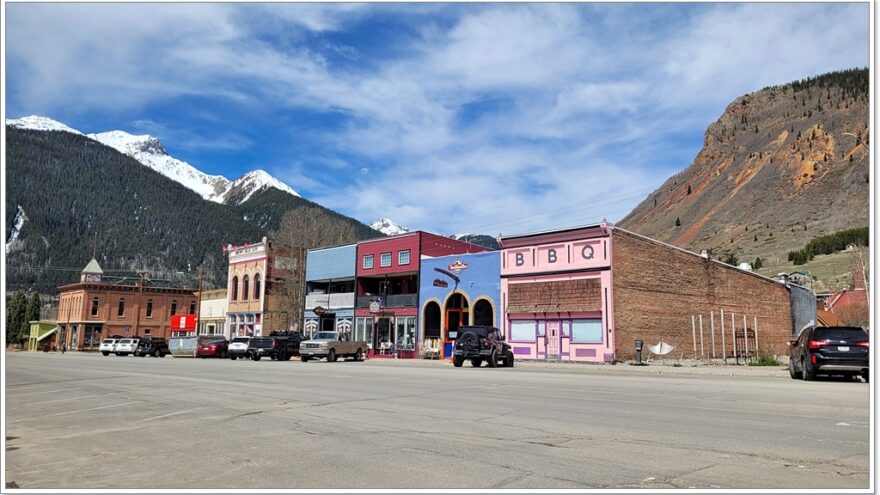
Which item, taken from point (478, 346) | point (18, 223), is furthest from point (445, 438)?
point (18, 223)

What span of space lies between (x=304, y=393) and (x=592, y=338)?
23.0m

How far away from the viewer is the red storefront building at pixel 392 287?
1861 inches

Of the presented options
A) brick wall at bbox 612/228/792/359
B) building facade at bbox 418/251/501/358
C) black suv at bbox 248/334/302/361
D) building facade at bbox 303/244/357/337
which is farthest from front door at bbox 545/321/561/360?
building facade at bbox 303/244/357/337

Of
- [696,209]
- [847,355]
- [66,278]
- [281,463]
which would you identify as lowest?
[281,463]

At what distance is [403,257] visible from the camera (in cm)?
4875

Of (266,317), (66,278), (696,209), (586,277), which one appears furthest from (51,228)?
(586,277)

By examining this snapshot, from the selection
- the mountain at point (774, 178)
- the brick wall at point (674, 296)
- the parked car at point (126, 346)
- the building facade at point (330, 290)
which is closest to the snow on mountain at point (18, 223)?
the parked car at point (126, 346)

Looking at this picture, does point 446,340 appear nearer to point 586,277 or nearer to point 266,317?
point 586,277

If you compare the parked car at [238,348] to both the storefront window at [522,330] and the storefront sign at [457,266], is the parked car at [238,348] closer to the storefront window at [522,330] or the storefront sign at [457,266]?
the storefront sign at [457,266]

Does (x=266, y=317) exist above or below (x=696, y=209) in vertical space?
below

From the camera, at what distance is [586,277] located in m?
36.3

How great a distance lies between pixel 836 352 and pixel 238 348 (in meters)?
33.5

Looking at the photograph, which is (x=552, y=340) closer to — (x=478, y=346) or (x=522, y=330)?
(x=522, y=330)

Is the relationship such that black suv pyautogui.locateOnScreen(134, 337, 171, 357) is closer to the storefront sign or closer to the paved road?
the storefront sign
